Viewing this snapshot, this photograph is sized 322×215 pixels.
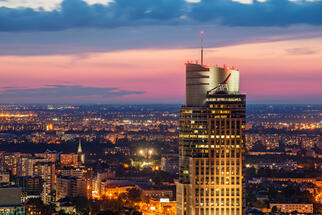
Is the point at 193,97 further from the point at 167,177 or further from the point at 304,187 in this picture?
the point at 167,177

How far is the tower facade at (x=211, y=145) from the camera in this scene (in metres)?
90.1

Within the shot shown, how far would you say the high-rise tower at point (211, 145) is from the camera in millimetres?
90125

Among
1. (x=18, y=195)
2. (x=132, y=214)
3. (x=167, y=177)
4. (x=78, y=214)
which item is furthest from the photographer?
(x=167, y=177)

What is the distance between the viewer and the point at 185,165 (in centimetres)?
9188

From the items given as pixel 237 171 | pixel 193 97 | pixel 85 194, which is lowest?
pixel 85 194

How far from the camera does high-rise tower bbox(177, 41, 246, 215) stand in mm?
90125

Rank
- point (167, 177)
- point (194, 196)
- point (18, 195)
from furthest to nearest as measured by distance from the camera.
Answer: point (167, 177), point (18, 195), point (194, 196)

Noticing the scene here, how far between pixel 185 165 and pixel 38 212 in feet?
185

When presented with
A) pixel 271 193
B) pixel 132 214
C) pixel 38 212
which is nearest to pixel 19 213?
pixel 38 212

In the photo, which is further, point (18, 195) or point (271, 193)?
point (271, 193)

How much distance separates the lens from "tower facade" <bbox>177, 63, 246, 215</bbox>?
90125 mm

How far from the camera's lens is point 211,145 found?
298ft

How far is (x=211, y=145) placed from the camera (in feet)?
298

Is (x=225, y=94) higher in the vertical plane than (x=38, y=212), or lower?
higher
